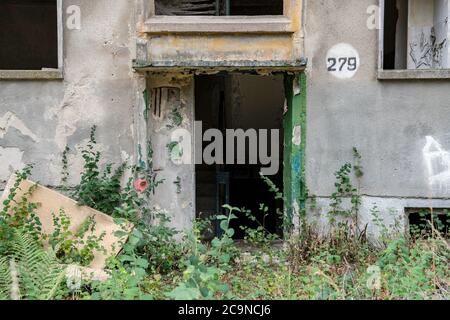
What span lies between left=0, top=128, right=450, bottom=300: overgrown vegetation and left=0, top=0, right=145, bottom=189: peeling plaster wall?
0.76 ft

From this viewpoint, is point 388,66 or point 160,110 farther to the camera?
point 388,66

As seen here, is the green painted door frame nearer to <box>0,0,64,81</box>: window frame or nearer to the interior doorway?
the interior doorway

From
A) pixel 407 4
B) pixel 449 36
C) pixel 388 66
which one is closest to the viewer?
pixel 449 36

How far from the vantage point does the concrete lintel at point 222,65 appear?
6984 mm

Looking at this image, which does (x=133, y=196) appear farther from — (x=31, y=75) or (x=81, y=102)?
(x=31, y=75)

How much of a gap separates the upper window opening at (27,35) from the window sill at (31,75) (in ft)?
17.1

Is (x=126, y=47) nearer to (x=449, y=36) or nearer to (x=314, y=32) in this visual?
(x=314, y=32)

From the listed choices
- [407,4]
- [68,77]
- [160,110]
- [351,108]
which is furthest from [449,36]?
[68,77]

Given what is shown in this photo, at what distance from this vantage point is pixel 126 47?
7184mm

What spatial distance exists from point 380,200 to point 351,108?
131 cm

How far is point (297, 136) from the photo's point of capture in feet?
23.8

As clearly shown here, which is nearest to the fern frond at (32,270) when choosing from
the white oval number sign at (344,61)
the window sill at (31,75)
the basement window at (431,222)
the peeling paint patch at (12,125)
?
the peeling paint patch at (12,125)

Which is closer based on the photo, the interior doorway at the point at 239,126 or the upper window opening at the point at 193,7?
the upper window opening at the point at 193,7

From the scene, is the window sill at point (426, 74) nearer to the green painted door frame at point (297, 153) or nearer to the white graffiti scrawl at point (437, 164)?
the white graffiti scrawl at point (437, 164)
